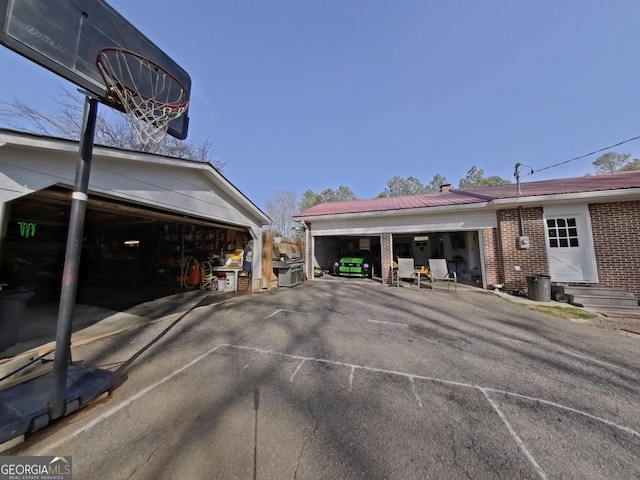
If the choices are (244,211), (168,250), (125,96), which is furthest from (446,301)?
(168,250)

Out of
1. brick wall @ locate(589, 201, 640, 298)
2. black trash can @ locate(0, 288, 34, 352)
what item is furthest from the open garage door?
black trash can @ locate(0, 288, 34, 352)

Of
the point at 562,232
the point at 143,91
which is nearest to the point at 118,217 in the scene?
the point at 143,91

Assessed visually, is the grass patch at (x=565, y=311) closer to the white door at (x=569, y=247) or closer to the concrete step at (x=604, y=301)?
the concrete step at (x=604, y=301)

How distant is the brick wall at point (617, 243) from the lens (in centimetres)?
692

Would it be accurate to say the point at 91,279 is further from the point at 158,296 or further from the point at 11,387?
the point at 11,387

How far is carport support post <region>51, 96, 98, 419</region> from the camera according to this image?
2.17 meters

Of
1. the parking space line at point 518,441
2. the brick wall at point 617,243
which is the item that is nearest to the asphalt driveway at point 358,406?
the parking space line at point 518,441

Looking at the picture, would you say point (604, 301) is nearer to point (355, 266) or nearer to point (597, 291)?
point (597, 291)

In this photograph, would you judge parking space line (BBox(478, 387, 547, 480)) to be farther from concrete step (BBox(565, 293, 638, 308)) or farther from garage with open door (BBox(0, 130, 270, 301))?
concrete step (BBox(565, 293, 638, 308))

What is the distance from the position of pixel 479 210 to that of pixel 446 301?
4.24 m

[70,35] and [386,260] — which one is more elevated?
[70,35]

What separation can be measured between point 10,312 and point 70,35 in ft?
13.3

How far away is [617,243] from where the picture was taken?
714 cm

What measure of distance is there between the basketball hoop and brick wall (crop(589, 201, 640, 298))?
11.8m
